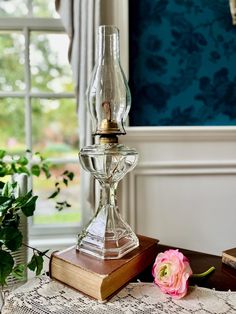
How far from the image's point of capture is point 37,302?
28.2 inches

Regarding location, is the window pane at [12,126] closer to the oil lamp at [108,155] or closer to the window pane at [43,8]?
the window pane at [43,8]

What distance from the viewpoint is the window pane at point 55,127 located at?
154 cm

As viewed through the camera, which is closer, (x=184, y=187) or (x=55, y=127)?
(x=184, y=187)

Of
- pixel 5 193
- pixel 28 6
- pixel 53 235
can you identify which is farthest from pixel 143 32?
pixel 53 235

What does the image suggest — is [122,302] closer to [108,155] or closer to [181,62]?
[108,155]

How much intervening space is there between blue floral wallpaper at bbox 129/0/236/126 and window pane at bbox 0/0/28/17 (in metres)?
0.52

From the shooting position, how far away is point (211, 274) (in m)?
0.85

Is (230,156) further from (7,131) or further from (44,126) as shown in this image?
(7,131)

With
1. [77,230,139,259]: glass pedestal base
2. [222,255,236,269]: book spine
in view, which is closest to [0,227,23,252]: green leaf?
[77,230,139,259]: glass pedestal base

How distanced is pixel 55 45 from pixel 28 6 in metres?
0.20

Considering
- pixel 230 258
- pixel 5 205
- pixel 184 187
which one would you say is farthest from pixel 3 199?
pixel 184 187

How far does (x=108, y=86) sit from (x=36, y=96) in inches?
27.1

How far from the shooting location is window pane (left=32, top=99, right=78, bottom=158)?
60.8 inches

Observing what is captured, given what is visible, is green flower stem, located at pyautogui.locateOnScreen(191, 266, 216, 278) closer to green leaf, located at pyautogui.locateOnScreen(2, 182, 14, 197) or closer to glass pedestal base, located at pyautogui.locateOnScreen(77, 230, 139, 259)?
glass pedestal base, located at pyautogui.locateOnScreen(77, 230, 139, 259)
